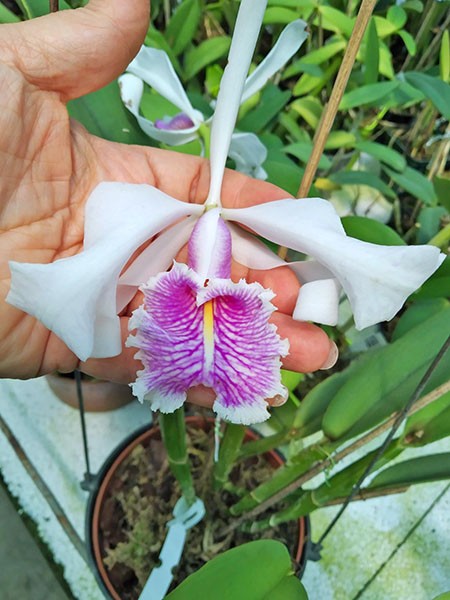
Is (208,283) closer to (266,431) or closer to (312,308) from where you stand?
(312,308)

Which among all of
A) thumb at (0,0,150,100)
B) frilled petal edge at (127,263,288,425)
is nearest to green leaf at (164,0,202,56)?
thumb at (0,0,150,100)

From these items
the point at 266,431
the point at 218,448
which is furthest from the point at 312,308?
the point at 266,431

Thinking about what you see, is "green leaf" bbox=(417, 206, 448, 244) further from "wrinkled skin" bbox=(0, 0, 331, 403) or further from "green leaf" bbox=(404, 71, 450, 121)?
"wrinkled skin" bbox=(0, 0, 331, 403)

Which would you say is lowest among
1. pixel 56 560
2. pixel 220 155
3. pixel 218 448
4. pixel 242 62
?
pixel 56 560

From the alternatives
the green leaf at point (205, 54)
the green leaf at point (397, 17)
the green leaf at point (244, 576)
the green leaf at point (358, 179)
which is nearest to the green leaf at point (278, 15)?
the green leaf at point (205, 54)

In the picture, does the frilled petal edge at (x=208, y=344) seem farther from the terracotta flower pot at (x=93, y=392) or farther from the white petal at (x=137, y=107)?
the terracotta flower pot at (x=93, y=392)

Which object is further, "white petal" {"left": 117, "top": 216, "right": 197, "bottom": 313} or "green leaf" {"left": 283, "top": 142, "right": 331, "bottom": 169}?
"green leaf" {"left": 283, "top": 142, "right": 331, "bottom": 169}
